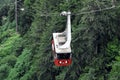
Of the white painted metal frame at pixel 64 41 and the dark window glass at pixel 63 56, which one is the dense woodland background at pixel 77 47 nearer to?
the white painted metal frame at pixel 64 41

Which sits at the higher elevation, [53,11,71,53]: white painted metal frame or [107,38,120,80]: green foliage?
[53,11,71,53]: white painted metal frame

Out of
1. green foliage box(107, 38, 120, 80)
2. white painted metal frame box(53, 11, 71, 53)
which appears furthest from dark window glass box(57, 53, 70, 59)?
green foliage box(107, 38, 120, 80)

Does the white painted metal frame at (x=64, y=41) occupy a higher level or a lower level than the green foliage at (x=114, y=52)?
higher

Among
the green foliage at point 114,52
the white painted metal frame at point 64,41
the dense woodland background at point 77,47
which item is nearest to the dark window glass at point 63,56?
the white painted metal frame at point 64,41

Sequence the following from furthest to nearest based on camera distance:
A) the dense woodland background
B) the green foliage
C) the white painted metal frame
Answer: the dense woodland background, the green foliage, the white painted metal frame

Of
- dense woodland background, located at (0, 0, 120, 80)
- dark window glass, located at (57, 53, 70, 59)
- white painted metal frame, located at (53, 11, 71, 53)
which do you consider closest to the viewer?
white painted metal frame, located at (53, 11, 71, 53)

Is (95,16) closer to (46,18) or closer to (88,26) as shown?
(88,26)

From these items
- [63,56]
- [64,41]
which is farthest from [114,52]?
[63,56]

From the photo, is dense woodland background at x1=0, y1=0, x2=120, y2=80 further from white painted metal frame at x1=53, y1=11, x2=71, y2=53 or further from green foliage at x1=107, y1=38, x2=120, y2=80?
white painted metal frame at x1=53, y1=11, x2=71, y2=53

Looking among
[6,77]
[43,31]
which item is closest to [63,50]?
[43,31]
